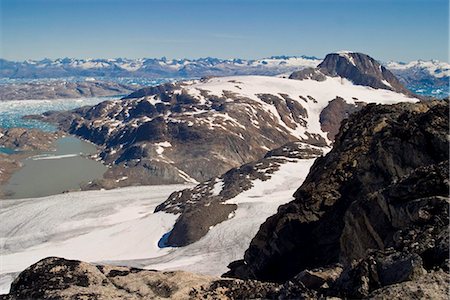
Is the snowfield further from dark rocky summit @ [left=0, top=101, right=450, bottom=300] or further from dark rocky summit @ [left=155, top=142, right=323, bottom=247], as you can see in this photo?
dark rocky summit @ [left=0, top=101, right=450, bottom=300]

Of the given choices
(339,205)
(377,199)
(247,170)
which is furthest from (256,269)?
(247,170)

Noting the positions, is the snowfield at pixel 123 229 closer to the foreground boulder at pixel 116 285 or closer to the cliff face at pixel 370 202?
the cliff face at pixel 370 202

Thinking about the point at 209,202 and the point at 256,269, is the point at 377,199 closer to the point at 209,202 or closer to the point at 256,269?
the point at 256,269

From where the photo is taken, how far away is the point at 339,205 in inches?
1211

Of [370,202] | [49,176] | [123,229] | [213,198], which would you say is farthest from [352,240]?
[49,176]

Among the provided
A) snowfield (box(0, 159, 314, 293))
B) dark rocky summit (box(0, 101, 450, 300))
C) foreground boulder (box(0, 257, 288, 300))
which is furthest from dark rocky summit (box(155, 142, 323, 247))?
foreground boulder (box(0, 257, 288, 300))

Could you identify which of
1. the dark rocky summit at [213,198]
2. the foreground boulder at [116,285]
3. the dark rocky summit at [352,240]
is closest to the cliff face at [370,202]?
the dark rocky summit at [352,240]

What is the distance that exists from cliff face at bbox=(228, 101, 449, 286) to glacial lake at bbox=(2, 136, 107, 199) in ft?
424

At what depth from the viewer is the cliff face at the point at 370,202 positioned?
1634cm

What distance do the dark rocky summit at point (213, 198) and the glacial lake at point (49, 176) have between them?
207 ft

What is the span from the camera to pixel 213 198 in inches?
3760

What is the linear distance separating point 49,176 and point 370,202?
16582 cm

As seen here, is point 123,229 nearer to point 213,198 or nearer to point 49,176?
point 213,198

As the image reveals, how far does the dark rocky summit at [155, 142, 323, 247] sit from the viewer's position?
3159 inches
